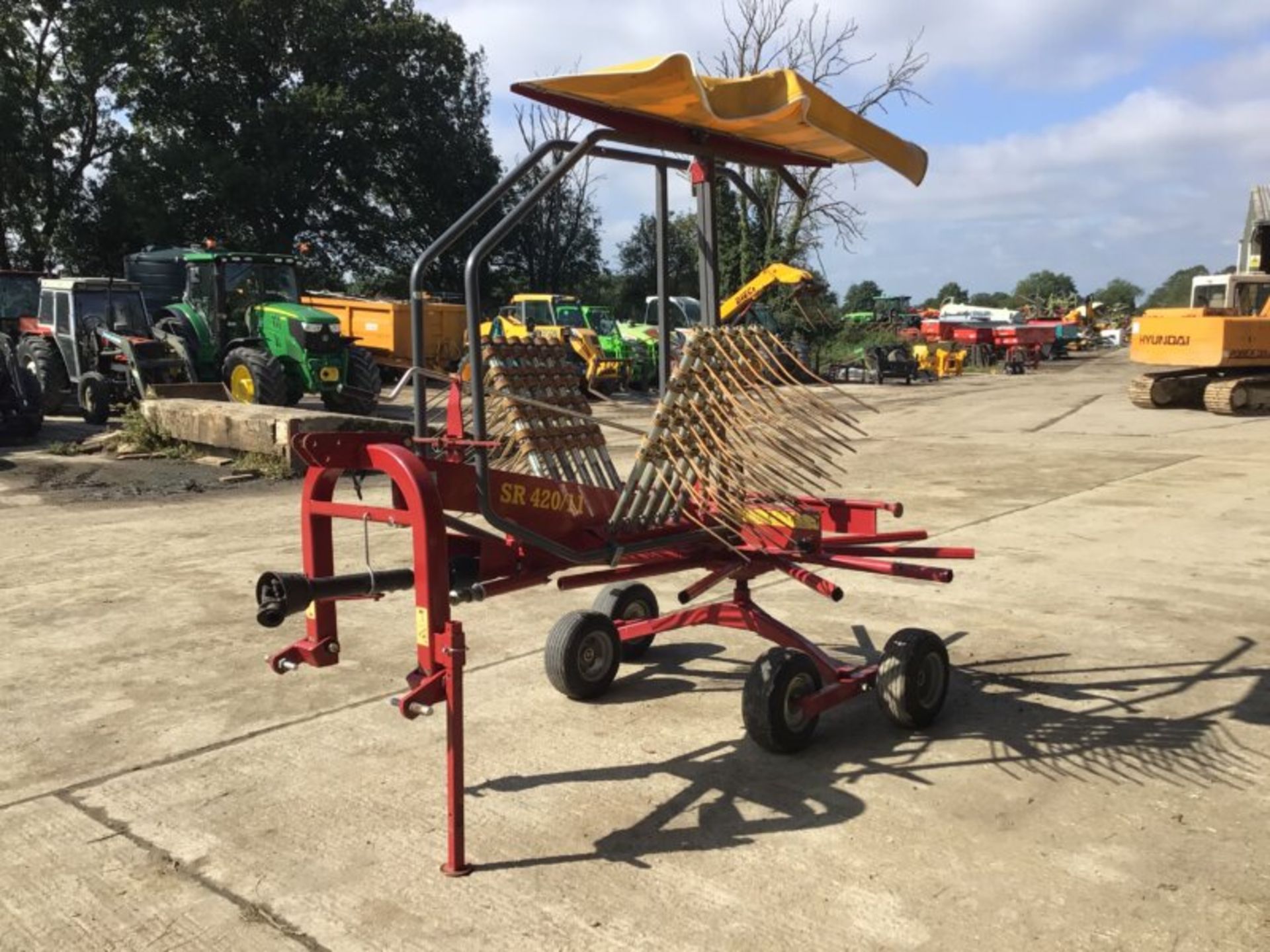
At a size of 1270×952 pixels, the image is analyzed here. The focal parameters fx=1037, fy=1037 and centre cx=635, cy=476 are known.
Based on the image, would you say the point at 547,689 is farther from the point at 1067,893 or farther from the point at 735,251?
the point at 735,251

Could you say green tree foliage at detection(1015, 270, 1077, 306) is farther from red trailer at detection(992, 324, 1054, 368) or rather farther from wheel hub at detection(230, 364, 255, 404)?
wheel hub at detection(230, 364, 255, 404)

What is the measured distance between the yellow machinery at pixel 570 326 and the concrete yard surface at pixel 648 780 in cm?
1608

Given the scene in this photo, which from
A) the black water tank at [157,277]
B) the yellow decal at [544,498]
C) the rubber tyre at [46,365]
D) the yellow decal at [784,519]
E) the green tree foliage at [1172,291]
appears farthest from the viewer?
the green tree foliage at [1172,291]

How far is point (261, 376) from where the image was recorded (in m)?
15.2

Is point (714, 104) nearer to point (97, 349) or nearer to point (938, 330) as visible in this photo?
point (97, 349)

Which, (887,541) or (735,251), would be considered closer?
(887,541)

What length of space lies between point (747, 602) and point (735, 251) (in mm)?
27346

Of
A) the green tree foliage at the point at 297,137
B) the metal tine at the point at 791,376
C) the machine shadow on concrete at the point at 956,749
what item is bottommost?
the machine shadow on concrete at the point at 956,749

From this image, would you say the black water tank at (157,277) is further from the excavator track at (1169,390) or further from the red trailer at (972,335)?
the red trailer at (972,335)

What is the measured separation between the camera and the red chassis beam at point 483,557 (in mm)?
3035

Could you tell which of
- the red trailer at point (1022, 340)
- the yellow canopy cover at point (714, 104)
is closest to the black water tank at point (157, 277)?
the yellow canopy cover at point (714, 104)

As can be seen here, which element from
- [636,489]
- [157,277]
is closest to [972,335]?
[157,277]

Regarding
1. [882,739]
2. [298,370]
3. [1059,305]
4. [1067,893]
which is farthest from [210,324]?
[1059,305]

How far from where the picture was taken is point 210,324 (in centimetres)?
1686
